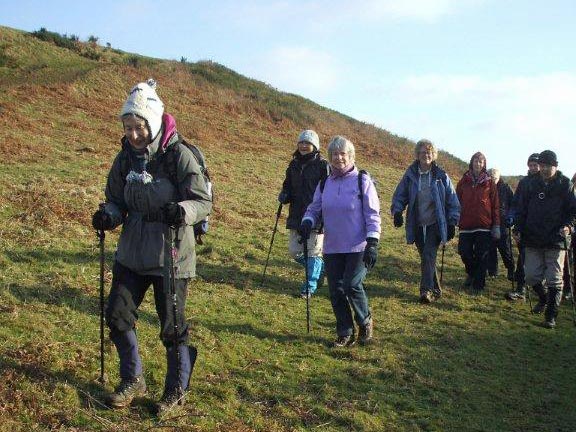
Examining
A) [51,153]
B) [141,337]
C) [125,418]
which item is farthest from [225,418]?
[51,153]

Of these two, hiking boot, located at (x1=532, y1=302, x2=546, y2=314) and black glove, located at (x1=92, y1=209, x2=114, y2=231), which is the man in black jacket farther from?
black glove, located at (x1=92, y1=209, x2=114, y2=231)

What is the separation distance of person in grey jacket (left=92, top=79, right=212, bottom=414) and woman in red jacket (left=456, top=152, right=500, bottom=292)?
7.23 m

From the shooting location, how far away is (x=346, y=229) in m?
6.96

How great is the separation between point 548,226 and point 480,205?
1856 mm

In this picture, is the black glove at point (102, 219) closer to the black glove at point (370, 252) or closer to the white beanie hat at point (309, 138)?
the black glove at point (370, 252)

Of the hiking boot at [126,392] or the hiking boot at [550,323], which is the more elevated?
the hiking boot at [126,392]

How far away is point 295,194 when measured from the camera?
930cm

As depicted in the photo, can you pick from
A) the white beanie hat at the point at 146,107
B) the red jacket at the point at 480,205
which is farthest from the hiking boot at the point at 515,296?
the white beanie hat at the point at 146,107

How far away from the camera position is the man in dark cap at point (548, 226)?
9.16m

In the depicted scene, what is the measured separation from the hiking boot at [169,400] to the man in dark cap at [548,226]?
638cm

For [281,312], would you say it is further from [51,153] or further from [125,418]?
[51,153]

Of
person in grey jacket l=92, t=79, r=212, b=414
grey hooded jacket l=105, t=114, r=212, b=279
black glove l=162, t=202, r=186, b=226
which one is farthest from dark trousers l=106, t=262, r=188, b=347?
black glove l=162, t=202, r=186, b=226

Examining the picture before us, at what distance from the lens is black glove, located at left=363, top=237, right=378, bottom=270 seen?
6590 millimetres

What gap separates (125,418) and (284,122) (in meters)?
31.5
